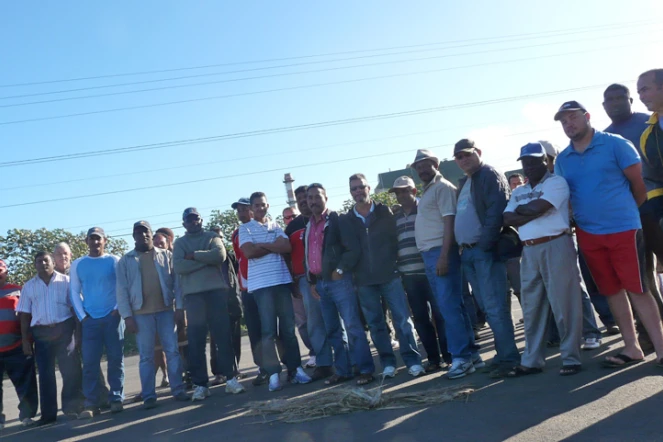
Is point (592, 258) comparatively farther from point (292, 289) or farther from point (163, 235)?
point (163, 235)

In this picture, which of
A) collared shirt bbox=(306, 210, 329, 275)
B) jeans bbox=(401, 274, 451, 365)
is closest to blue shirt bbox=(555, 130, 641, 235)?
jeans bbox=(401, 274, 451, 365)

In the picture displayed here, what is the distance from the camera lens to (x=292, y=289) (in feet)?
26.8

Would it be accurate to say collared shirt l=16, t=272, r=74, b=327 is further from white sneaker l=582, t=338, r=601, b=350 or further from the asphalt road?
white sneaker l=582, t=338, r=601, b=350

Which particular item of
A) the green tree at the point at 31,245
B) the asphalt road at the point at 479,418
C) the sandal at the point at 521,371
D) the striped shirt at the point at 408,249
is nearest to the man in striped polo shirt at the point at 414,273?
the striped shirt at the point at 408,249

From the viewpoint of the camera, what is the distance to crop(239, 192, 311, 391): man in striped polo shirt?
24.7 feet

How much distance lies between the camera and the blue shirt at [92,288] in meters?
7.89

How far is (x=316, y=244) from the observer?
7.31m

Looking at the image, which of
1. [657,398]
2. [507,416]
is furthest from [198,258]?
[657,398]

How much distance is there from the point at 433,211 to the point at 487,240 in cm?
82

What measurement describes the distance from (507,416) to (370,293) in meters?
2.72

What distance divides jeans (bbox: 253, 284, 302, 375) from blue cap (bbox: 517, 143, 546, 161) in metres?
3.40

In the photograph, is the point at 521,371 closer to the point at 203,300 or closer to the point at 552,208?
the point at 552,208

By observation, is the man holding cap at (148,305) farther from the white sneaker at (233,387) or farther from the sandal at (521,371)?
the sandal at (521,371)

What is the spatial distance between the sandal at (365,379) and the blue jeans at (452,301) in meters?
0.97
